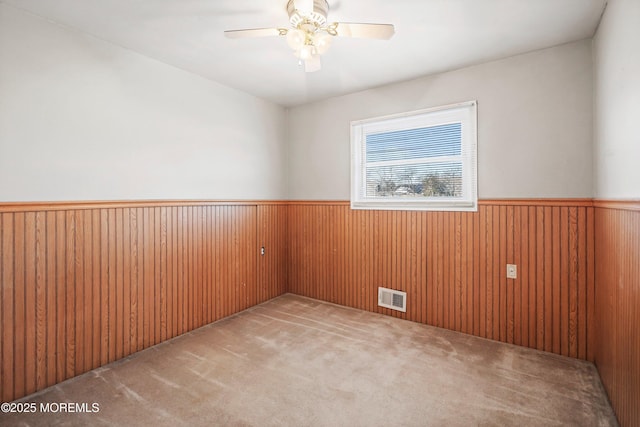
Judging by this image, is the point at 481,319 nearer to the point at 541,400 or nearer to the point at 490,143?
the point at 541,400

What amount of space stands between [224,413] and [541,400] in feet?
6.51

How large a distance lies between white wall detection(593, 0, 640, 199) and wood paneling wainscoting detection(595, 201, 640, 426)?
0.15 metres

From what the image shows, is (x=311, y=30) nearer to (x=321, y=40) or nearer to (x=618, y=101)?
(x=321, y=40)

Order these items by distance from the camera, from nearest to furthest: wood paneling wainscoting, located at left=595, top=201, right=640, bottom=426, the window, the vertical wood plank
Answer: wood paneling wainscoting, located at left=595, top=201, right=640, bottom=426
the vertical wood plank
the window

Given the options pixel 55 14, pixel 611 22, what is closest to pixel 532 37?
pixel 611 22

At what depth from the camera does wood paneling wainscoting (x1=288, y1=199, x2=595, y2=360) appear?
Result: 2.50 meters

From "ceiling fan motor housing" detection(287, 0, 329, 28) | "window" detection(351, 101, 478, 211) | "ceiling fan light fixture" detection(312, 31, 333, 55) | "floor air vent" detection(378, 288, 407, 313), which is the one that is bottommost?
"floor air vent" detection(378, 288, 407, 313)

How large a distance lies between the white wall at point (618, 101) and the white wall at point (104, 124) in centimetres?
317

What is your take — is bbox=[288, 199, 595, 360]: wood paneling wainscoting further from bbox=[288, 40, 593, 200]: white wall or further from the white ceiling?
the white ceiling

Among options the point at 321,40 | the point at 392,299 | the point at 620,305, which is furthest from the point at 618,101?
the point at 392,299

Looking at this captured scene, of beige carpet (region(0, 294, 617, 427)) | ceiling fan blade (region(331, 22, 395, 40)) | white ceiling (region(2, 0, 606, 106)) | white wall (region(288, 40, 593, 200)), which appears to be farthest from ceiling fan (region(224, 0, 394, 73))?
beige carpet (region(0, 294, 617, 427))

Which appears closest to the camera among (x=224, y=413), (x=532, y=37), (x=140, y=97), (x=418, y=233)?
(x=224, y=413)

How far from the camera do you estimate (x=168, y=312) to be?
9.45 feet

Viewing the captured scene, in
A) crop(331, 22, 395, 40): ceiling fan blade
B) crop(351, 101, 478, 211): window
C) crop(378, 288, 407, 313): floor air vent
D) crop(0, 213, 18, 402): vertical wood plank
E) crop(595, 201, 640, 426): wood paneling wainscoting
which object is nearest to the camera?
crop(595, 201, 640, 426): wood paneling wainscoting
